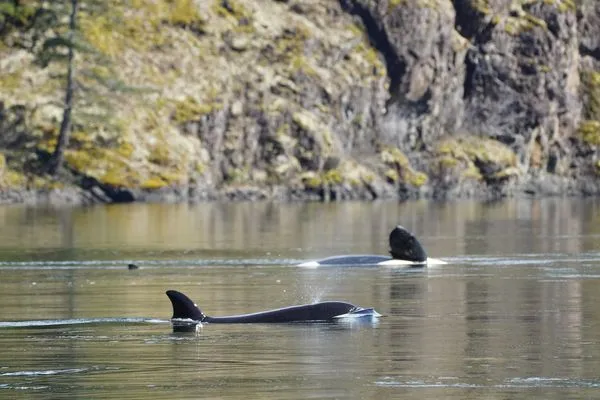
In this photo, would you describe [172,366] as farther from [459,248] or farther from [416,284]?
[459,248]

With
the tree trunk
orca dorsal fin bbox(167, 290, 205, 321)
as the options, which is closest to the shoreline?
the tree trunk

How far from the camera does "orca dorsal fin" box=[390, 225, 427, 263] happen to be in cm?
6156

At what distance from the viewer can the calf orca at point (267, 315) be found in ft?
125

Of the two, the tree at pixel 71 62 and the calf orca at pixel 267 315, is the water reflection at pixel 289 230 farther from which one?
the calf orca at pixel 267 315

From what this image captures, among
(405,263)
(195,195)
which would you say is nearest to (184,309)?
(405,263)

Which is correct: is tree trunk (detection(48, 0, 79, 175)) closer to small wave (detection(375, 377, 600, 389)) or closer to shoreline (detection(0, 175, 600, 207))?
shoreline (detection(0, 175, 600, 207))

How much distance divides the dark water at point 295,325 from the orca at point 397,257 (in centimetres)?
124

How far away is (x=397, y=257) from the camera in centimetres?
6181

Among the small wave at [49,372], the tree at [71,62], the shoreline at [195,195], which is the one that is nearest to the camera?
the small wave at [49,372]

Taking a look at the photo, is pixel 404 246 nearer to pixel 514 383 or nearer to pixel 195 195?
pixel 514 383

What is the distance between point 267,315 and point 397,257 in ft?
77.7

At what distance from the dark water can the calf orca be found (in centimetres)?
66

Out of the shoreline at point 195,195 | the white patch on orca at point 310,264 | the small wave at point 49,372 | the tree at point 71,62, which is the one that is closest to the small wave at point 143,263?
the white patch on orca at point 310,264

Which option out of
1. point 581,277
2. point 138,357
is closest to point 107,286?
point 581,277
